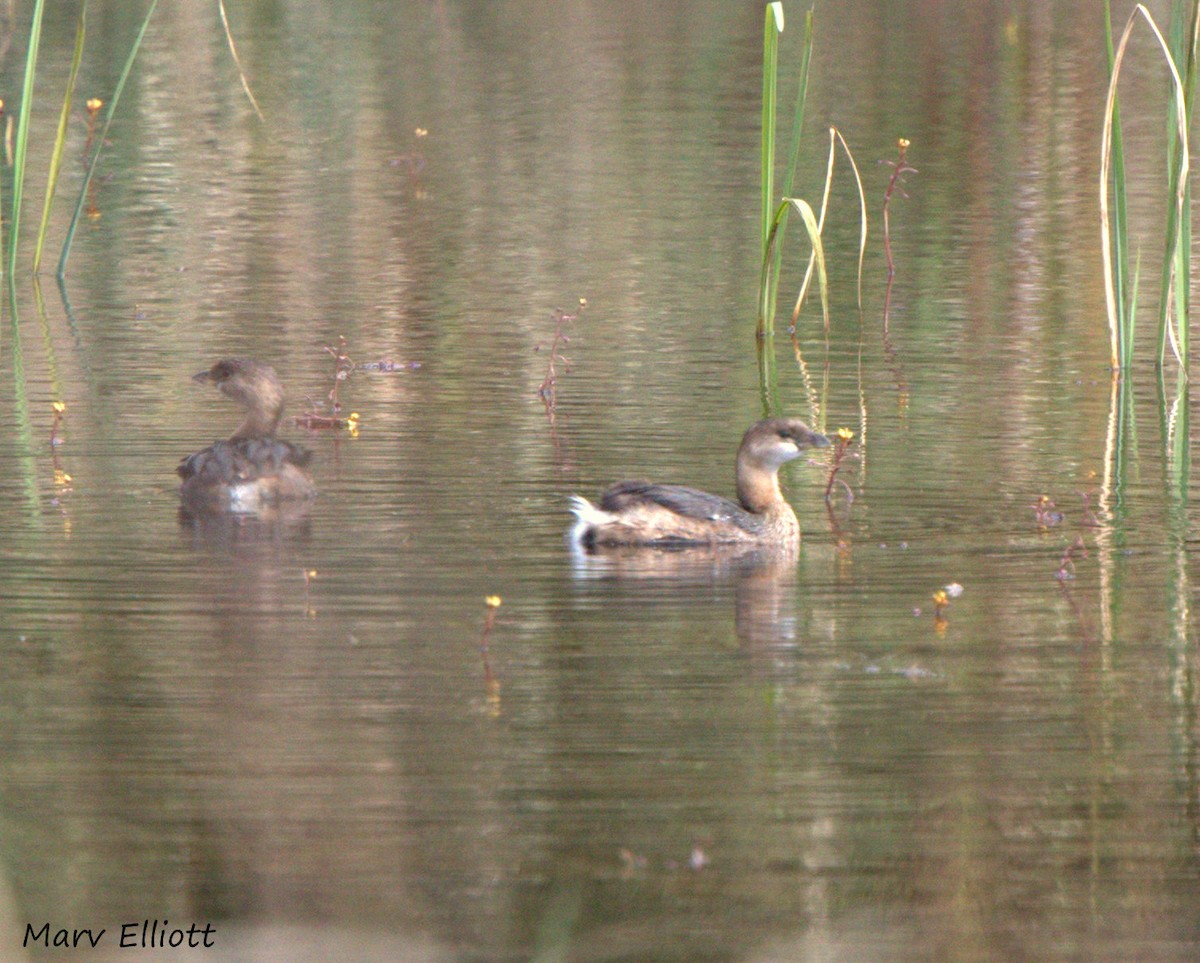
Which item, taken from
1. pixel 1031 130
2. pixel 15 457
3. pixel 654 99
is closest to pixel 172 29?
pixel 654 99

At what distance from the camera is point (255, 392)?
11320 mm

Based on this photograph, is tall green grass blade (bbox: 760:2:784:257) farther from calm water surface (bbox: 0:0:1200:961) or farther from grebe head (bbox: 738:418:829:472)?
grebe head (bbox: 738:418:829:472)

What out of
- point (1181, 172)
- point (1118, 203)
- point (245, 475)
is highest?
point (1181, 172)

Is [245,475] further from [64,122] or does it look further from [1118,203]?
[1118,203]

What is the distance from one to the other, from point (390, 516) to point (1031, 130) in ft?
56.4

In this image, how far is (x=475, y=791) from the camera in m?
A: 6.44

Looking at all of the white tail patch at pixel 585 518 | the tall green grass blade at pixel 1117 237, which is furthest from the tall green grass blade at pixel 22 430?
the tall green grass blade at pixel 1117 237

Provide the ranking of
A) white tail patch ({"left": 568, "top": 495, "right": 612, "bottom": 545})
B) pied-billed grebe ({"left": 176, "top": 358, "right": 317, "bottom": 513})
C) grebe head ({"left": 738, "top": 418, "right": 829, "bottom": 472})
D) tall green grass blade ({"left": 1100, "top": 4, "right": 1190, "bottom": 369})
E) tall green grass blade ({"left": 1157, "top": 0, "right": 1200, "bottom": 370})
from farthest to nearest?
tall green grass blade ({"left": 1157, "top": 0, "right": 1200, "bottom": 370})
tall green grass blade ({"left": 1100, "top": 4, "right": 1190, "bottom": 369})
pied-billed grebe ({"left": 176, "top": 358, "right": 317, "bottom": 513})
grebe head ({"left": 738, "top": 418, "right": 829, "bottom": 472})
white tail patch ({"left": 568, "top": 495, "right": 612, "bottom": 545})

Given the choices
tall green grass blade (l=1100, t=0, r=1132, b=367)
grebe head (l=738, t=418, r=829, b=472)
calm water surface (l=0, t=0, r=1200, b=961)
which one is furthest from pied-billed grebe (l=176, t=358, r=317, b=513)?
tall green grass blade (l=1100, t=0, r=1132, b=367)

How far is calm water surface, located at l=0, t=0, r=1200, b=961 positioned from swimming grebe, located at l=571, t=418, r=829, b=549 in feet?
0.49

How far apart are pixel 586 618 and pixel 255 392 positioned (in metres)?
3.55

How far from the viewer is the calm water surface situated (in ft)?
19.1

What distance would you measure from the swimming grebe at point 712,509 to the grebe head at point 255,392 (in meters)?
1.88

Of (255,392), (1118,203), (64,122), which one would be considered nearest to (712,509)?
(255,392)
